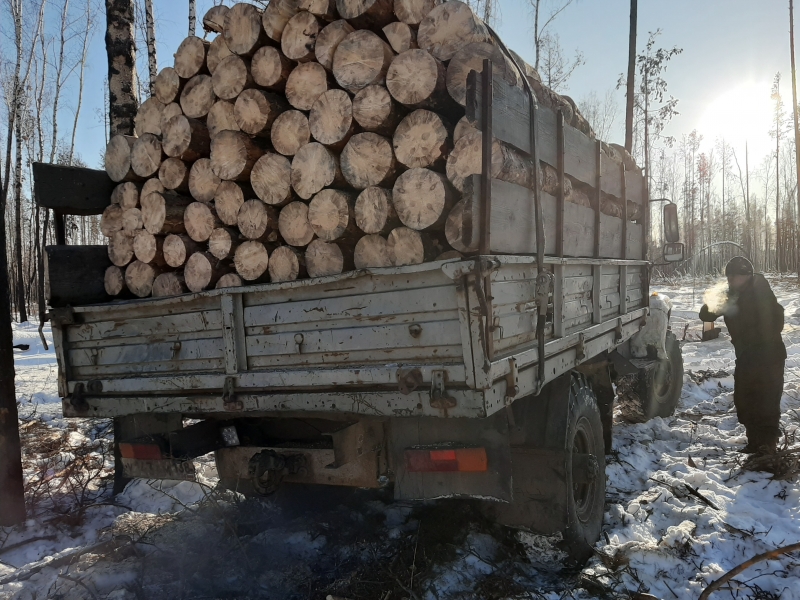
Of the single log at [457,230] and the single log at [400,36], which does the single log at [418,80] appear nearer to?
the single log at [400,36]

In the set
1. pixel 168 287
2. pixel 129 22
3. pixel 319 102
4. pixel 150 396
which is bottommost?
pixel 150 396

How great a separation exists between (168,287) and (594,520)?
3.05 metres

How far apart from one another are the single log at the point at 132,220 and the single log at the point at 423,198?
73.9 inches

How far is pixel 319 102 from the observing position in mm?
2984

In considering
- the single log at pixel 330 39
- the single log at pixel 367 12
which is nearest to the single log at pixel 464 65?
the single log at pixel 367 12

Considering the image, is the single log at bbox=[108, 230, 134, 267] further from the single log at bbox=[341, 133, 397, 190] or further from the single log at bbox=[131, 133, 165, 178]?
the single log at bbox=[341, 133, 397, 190]

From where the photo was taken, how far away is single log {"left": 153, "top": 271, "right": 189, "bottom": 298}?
3.46 meters

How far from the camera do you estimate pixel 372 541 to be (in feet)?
11.1

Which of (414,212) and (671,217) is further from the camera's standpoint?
(671,217)

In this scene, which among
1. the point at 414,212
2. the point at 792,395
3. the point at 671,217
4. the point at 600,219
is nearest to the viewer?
the point at 414,212

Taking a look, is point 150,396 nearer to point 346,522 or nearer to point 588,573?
point 346,522

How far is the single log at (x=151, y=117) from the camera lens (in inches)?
147

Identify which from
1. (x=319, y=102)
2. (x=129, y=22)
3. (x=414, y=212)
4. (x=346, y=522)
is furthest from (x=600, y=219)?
(x=129, y=22)

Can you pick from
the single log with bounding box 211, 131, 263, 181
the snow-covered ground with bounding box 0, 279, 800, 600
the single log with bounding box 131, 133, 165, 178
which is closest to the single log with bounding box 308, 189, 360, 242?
the single log with bounding box 211, 131, 263, 181
